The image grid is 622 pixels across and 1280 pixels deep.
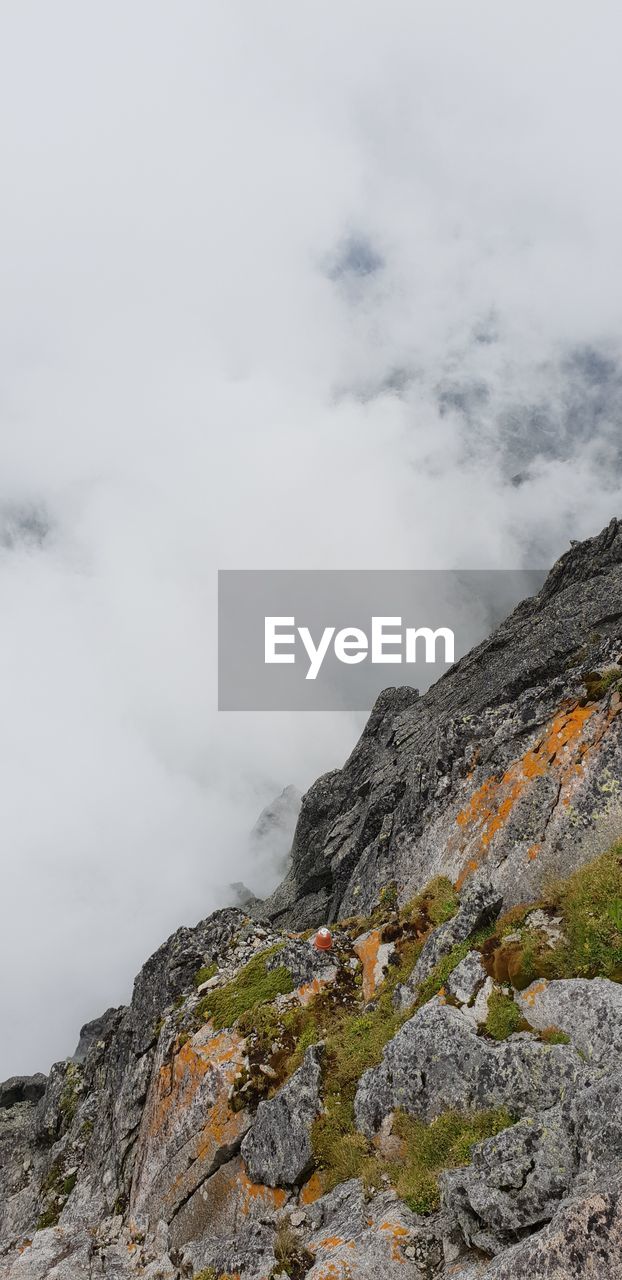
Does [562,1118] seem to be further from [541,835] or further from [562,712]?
[562,712]

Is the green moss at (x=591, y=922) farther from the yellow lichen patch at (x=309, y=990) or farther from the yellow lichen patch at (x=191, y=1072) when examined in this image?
the yellow lichen patch at (x=191, y=1072)

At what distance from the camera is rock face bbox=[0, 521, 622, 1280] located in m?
10.8

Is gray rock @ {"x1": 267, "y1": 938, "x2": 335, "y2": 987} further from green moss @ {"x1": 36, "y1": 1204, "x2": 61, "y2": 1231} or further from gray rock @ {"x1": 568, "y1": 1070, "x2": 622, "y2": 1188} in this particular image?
green moss @ {"x1": 36, "y1": 1204, "x2": 61, "y2": 1231}

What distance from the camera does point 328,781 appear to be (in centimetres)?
5775

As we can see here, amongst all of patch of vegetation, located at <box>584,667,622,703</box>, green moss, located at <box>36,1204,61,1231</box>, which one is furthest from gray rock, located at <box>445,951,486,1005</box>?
green moss, located at <box>36,1204,61,1231</box>

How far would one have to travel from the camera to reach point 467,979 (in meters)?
15.5

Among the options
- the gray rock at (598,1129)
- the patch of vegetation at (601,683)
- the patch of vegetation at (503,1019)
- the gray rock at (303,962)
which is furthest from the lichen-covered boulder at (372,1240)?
the patch of vegetation at (601,683)

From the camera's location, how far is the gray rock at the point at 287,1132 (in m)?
15.1

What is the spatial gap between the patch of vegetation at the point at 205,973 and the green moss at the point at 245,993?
4.42 feet

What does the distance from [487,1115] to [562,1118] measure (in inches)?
84.1

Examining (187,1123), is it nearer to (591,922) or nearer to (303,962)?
(303,962)

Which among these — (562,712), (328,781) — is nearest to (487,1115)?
(562,712)

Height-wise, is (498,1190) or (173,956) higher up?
(173,956)

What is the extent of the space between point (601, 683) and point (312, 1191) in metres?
17.2
